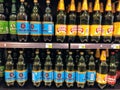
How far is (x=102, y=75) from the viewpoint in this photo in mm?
1815

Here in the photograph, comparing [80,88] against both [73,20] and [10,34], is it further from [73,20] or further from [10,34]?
[10,34]

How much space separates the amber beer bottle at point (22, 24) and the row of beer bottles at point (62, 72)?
20cm

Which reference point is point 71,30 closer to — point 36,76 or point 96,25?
point 96,25

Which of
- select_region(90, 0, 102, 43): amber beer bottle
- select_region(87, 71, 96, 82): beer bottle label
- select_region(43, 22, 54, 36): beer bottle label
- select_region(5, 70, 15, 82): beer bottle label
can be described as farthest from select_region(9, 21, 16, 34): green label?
select_region(87, 71, 96, 82): beer bottle label

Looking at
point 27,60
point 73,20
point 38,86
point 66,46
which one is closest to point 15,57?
point 27,60

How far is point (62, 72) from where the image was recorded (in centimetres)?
182

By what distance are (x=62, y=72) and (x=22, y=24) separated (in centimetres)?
69

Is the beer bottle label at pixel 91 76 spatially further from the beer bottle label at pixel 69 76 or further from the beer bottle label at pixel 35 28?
the beer bottle label at pixel 35 28

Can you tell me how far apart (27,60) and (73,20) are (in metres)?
0.78

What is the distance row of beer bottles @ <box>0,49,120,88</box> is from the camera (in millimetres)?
1797

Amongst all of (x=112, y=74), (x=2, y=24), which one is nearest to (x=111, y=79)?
(x=112, y=74)

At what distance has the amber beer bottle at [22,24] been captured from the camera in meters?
1.71

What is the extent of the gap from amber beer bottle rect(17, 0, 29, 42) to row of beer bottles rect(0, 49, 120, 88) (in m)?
0.20

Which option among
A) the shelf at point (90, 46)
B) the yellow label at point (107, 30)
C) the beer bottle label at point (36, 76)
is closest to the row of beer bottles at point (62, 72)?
the beer bottle label at point (36, 76)
